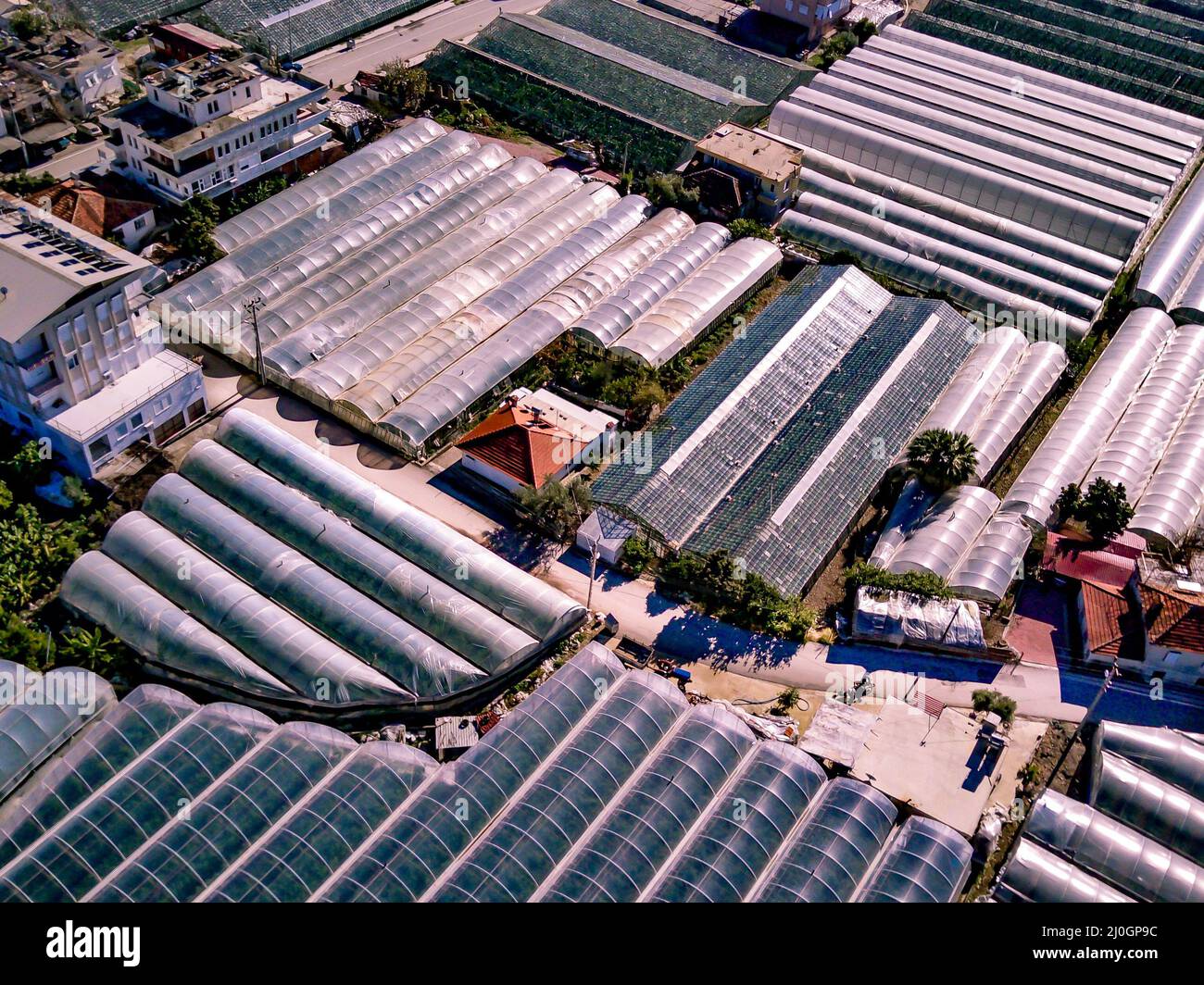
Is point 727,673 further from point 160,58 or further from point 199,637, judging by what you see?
point 160,58

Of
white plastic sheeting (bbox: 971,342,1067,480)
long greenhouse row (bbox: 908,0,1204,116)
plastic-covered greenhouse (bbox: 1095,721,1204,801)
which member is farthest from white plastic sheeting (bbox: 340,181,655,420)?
long greenhouse row (bbox: 908,0,1204,116)

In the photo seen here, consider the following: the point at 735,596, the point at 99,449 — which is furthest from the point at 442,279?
the point at 735,596

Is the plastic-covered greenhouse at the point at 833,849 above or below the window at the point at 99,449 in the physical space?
below

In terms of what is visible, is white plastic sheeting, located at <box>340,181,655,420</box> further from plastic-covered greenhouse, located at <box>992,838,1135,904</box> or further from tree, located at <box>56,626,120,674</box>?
plastic-covered greenhouse, located at <box>992,838,1135,904</box>

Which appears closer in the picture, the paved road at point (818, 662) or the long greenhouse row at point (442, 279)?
the paved road at point (818, 662)

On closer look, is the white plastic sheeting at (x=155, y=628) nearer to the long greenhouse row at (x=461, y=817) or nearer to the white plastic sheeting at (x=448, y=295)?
the long greenhouse row at (x=461, y=817)

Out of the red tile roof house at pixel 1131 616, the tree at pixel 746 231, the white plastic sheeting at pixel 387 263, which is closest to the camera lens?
the red tile roof house at pixel 1131 616

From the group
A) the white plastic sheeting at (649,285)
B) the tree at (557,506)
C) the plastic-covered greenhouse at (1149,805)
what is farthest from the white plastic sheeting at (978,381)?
the plastic-covered greenhouse at (1149,805)

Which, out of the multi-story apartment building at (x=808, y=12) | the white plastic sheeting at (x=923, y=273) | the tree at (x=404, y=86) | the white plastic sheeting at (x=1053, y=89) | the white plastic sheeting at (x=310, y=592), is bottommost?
the white plastic sheeting at (x=310, y=592)

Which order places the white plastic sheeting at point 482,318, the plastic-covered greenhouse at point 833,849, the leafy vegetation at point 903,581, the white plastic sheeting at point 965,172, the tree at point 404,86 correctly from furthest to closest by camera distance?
the tree at point 404,86
the white plastic sheeting at point 965,172
the white plastic sheeting at point 482,318
the leafy vegetation at point 903,581
the plastic-covered greenhouse at point 833,849
